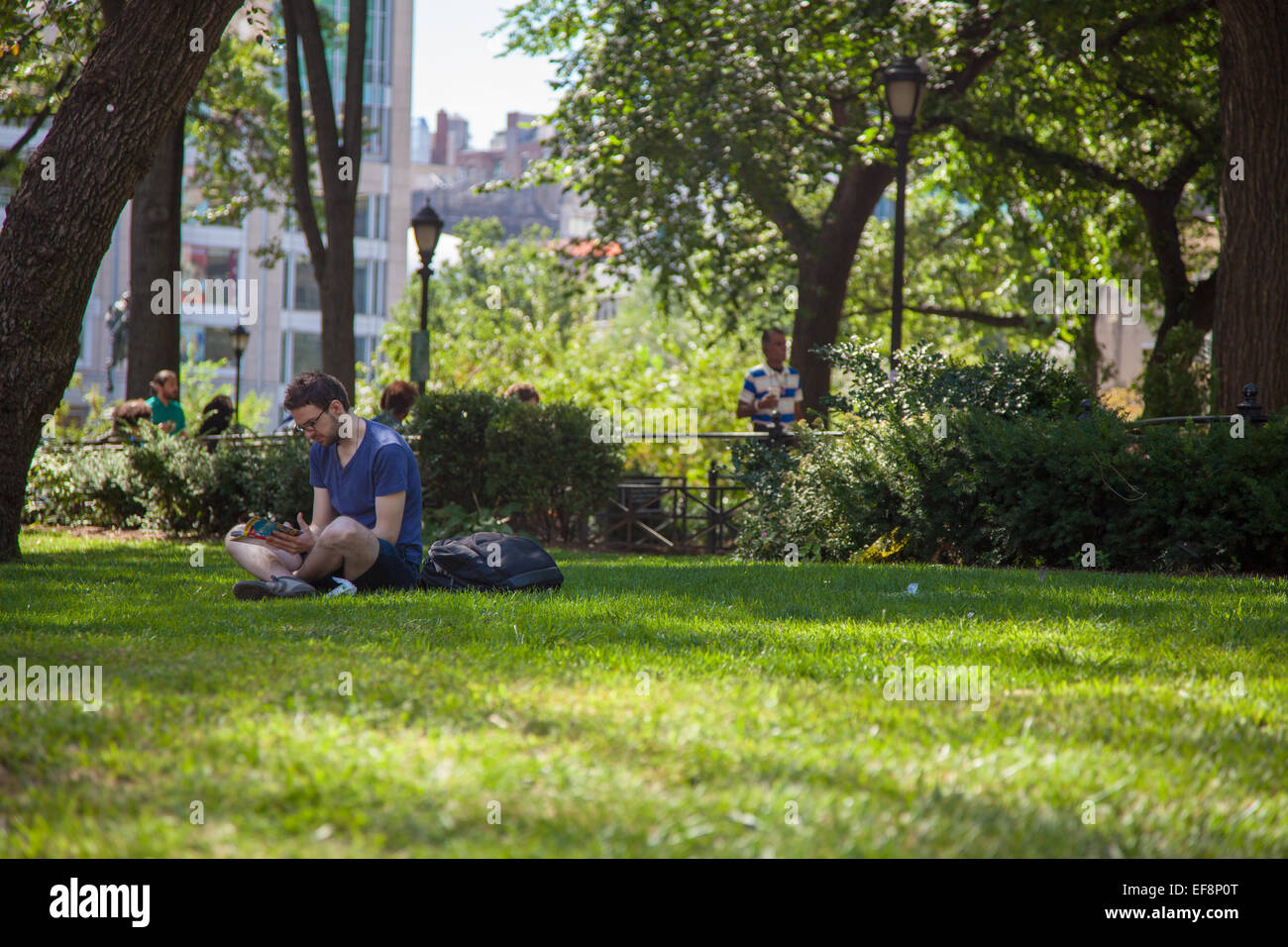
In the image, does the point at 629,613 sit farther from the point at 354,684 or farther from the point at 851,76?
the point at 851,76

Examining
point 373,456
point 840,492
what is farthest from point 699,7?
point 373,456

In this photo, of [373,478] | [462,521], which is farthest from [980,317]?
[373,478]

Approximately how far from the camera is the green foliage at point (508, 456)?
1403 cm

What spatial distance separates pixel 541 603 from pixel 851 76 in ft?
44.2

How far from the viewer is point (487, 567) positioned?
758cm

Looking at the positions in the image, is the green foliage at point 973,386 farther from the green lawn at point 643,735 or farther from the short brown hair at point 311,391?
the short brown hair at point 311,391

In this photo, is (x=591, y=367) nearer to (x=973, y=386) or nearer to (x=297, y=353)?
(x=973, y=386)

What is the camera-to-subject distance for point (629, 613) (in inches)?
254

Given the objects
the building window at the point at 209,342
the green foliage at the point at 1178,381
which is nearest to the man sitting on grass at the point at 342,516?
the green foliage at the point at 1178,381

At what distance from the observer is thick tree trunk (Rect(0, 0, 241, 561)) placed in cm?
965

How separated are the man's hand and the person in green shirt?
9507mm

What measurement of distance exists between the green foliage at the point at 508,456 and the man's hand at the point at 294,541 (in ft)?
22.1

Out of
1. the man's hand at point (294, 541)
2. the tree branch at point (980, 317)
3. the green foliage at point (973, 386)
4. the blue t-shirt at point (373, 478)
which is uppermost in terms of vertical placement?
the tree branch at point (980, 317)

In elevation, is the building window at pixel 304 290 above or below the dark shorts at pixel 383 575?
above
